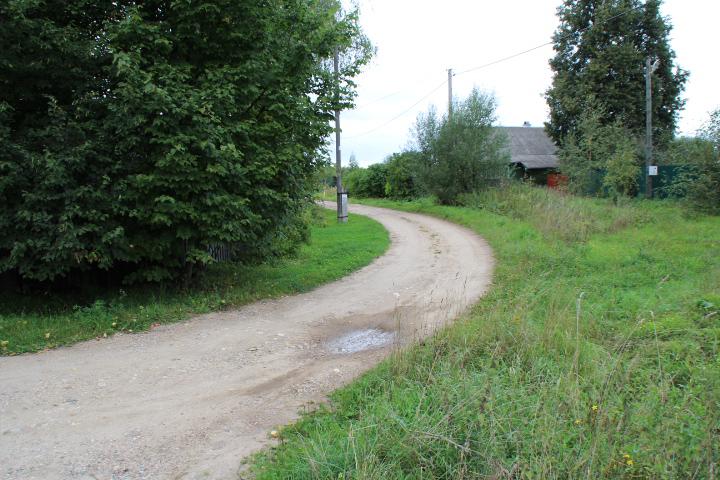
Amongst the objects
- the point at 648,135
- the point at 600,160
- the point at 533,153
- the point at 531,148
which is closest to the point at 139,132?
the point at 648,135

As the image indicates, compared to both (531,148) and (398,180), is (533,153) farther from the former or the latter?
(398,180)

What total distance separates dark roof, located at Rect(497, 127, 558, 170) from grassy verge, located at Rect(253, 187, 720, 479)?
33.3m

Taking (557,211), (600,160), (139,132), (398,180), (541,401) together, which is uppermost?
(600,160)

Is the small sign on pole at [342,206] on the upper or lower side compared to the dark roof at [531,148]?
lower

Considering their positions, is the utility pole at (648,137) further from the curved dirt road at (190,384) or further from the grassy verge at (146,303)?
the curved dirt road at (190,384)

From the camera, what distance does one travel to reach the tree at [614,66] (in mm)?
31484

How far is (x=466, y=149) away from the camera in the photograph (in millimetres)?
24656

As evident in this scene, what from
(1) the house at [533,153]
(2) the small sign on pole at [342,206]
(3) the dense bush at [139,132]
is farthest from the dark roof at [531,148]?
(3) the dense bush at [139,132]

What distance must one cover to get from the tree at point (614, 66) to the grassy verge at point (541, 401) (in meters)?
27.0

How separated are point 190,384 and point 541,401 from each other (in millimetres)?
3581

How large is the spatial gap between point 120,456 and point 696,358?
561 centimetres

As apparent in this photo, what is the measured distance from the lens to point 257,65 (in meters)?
8.11

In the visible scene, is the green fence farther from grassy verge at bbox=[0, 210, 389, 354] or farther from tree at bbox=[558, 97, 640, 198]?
grassy verge at bbox=[0, 210, 389, 354]

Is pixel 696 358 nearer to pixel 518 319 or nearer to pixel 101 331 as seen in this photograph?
pixel 518 319
